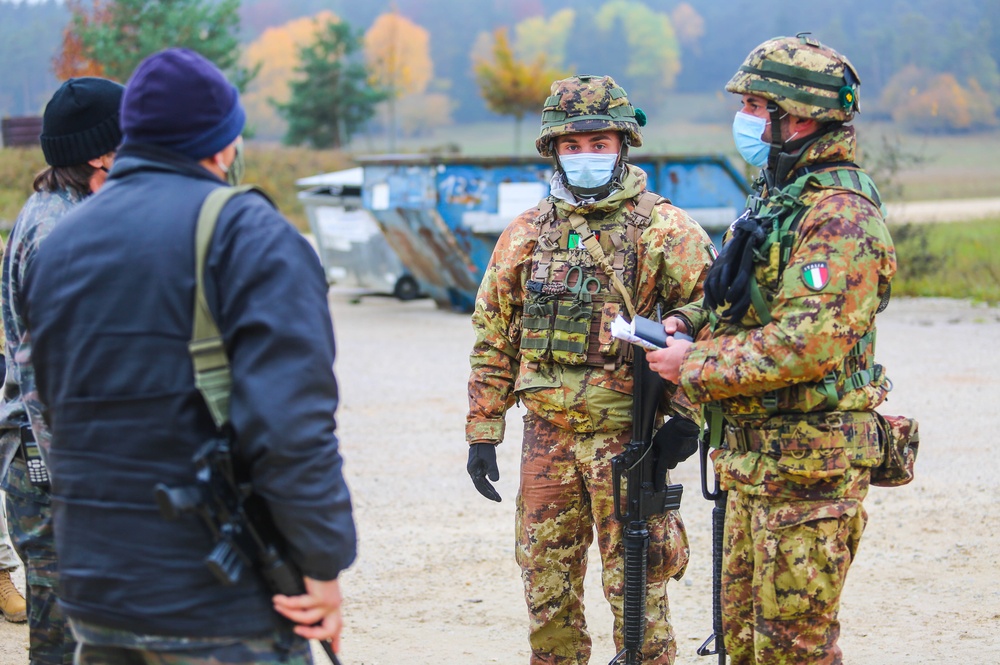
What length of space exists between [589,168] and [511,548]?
2.69 m

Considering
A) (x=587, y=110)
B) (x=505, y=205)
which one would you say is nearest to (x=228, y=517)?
(x=587, y=110)

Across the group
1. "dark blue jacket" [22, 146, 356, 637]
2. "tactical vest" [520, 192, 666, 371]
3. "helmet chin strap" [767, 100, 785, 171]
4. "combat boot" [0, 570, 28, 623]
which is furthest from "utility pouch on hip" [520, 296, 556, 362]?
"combat boot" [0, 570, 28, 623]

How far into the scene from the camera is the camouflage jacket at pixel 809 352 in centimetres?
295

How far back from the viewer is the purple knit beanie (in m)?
2.35

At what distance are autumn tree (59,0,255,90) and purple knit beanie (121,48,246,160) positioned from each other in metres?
37.7

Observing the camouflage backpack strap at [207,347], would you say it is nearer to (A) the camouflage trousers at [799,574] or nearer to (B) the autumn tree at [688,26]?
(A) the camouflage trousers at [799,574]

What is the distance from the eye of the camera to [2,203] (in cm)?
2920

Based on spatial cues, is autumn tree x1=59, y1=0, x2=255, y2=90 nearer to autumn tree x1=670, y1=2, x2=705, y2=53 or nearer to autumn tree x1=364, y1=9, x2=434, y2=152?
autumn tree x1=364, y1=9, x2=434, y2=152

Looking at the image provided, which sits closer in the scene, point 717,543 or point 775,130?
point 775,130

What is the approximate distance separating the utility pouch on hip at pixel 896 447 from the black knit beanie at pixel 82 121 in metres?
2.51

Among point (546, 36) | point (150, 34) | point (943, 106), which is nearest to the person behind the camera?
point (150, 34)

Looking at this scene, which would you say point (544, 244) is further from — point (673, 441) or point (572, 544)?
point (572, 544)

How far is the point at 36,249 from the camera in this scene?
340 centimetres

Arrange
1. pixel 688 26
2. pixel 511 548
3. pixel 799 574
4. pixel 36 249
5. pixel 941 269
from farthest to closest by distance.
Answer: pixel 688 26, pixel 941 269, pixel 511 548, pixel 36 249, pixel 799 574
